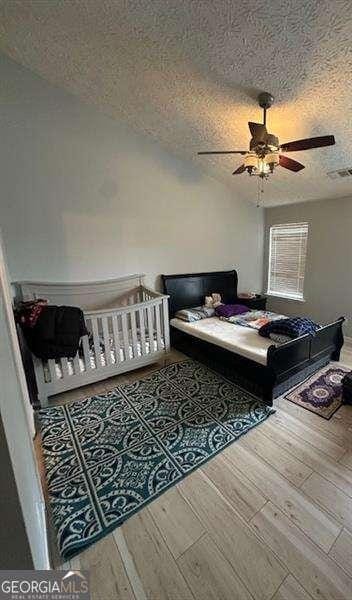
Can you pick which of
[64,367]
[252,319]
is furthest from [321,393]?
[64,367]

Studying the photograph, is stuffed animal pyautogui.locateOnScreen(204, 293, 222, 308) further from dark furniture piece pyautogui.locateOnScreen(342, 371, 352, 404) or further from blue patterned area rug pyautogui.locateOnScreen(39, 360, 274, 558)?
dark furniture piece pyautogui.locateOnScreen(342, 371, 352, 404)

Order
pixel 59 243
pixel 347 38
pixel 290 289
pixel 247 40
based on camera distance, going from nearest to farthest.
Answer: pixel 347 38 < pixel 247 40 < pixel 59 243 < pixel 290 289

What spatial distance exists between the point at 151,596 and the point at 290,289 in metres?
4.47

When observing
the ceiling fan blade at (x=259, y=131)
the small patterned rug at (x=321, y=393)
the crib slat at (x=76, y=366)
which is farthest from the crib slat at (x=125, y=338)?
the ceiling fan blade at (x=259, y=131)

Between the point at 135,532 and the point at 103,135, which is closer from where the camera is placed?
the point at 135,532

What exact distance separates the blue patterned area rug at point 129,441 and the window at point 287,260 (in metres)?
2.66

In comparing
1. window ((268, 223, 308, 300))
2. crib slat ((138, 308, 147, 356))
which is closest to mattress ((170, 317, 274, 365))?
crib slat ((138, 308, 147, 356))

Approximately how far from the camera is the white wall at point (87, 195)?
2.62 meters

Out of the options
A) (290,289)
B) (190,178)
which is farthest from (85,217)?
(290,289)

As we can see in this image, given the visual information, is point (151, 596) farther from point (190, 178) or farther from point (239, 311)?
point (190, 178)

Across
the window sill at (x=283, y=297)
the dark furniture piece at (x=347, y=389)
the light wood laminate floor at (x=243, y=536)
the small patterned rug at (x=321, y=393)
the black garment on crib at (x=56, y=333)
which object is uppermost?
the black garment on crib at (x=56, y=333)

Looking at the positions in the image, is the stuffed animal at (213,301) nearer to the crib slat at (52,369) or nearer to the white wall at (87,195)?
the white wall at (87,195)

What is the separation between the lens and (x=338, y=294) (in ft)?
12.8

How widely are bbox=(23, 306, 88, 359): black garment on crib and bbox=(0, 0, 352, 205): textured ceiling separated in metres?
2.33
